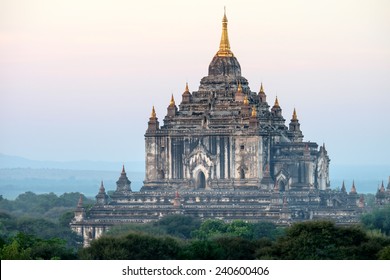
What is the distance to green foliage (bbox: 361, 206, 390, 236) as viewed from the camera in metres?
105

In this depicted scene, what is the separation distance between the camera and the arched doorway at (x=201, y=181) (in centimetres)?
11849

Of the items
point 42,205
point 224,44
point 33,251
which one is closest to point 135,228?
point 224,44

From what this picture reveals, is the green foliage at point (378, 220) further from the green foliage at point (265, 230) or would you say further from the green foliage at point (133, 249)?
the green foliage at point (133, 249)

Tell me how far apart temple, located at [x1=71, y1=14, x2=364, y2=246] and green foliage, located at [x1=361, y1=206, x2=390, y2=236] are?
76.6 inches

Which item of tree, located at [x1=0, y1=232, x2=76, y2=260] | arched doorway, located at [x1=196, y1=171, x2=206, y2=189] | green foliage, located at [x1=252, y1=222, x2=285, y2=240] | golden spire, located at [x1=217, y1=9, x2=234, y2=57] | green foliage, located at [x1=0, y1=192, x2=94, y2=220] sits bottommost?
tree, located at [x1=0, y1=232, x2=76, y2=260]

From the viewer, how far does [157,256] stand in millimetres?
79000

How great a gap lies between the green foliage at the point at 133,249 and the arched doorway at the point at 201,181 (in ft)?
119

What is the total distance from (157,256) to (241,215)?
35546 millimetres

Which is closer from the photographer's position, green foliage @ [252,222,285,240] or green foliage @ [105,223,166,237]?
green foliage @ [252,222,285,240]

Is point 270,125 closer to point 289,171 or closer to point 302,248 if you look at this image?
point 289,171

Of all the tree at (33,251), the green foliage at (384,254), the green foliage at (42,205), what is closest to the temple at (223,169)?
the green foliage at (42,205)

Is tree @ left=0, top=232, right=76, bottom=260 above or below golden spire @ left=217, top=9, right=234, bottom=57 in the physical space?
below

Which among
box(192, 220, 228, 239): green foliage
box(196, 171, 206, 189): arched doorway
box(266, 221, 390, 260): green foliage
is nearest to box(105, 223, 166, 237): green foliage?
box(192, 220, 228, 239): green foliage

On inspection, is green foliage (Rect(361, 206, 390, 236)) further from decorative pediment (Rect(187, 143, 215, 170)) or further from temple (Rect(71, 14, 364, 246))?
decorative pediment (Rect(187, 143, 215, 170))
